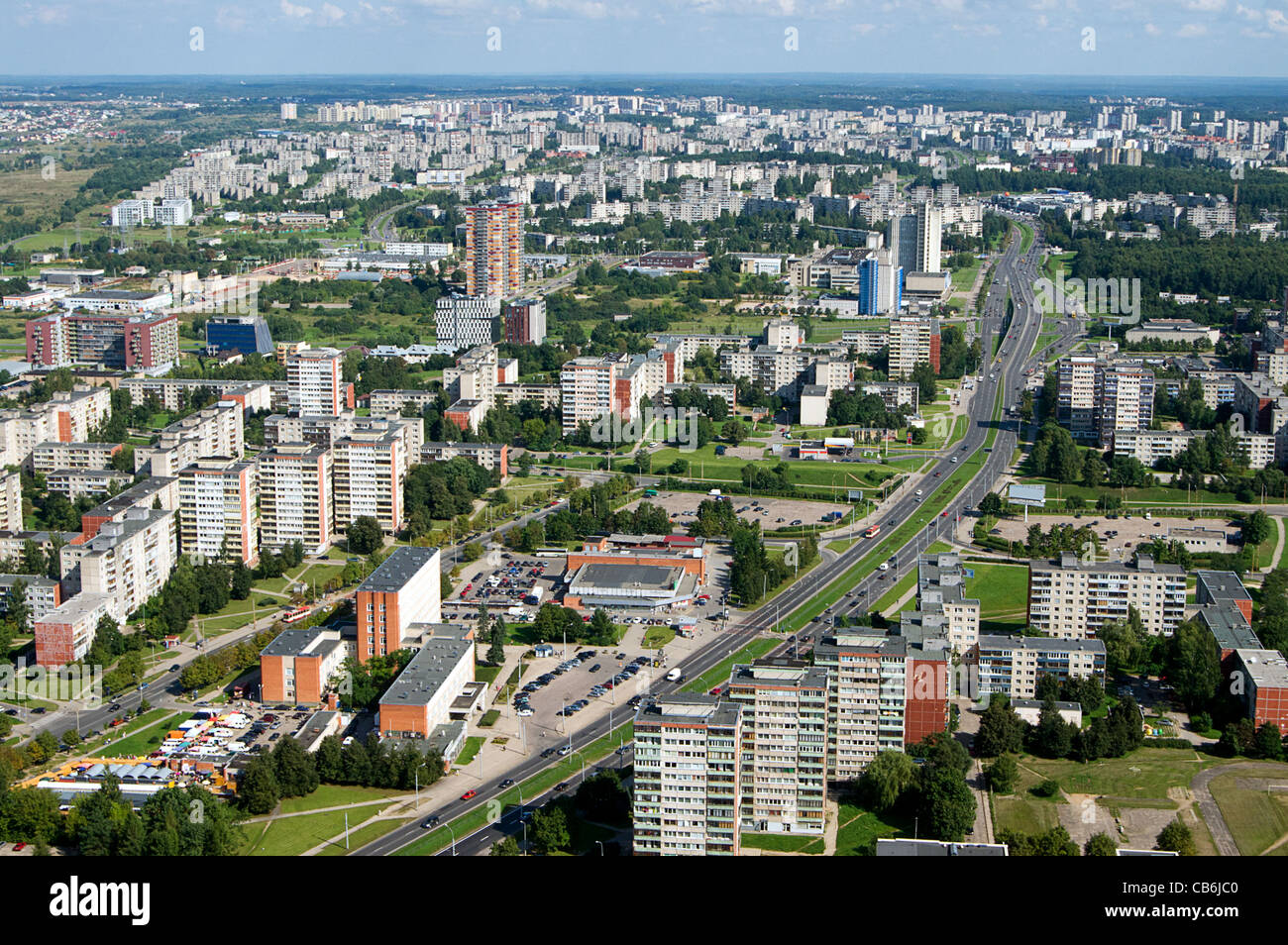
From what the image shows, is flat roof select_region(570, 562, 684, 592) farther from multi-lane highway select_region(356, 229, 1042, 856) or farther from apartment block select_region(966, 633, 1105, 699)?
apartment block select_region(966, 633, 1105, 699)

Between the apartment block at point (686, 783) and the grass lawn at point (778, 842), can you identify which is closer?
the apartment block at point (686, 783)

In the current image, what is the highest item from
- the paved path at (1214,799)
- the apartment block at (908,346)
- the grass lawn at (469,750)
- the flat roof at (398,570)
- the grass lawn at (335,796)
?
the apartment block at (908,346)

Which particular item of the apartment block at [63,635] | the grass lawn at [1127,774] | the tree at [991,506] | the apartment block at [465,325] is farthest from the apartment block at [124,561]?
the apartment block at [465,325]

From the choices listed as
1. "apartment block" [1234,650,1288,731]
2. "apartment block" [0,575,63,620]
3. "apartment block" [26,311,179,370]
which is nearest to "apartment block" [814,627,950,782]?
"apartment block" [1234,650,1288,731]

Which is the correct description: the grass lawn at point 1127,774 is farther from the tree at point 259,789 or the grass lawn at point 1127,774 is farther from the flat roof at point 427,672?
the tree at point 259,789
